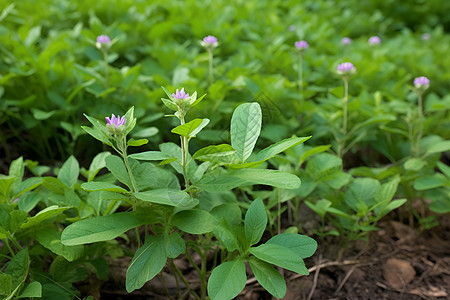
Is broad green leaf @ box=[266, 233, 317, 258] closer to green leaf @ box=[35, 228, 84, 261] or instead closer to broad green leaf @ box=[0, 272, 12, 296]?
green leaf @ box=[35, 228, 84, 261]

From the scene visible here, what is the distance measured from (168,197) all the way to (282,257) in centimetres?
32

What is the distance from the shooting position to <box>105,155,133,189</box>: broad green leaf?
1.16m

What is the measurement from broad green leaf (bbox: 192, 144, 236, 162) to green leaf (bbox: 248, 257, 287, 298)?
29 centimetres

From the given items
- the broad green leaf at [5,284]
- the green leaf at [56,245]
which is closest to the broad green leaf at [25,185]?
the green leaf at [56,245]

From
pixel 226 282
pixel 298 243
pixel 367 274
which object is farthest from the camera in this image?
pixel 367 274

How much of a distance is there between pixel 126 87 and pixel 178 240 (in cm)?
106

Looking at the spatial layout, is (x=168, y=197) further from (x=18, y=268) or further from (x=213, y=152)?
(x=18, y=268)

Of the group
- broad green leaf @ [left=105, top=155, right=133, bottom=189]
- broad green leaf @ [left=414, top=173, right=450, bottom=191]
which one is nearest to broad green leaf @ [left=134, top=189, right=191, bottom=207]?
broad green leaf @ [left=105, top=155, right=133, bottom=189]

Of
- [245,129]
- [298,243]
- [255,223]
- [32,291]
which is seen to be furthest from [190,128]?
[32,291]

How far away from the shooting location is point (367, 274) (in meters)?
1.61

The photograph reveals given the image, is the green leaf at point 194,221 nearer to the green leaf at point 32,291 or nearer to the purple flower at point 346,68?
the green leaf at point 32,291

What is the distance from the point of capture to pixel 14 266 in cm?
119

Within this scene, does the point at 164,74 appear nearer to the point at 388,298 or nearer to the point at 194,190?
the point at 194,190

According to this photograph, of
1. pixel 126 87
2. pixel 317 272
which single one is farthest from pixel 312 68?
pixel 317 272
